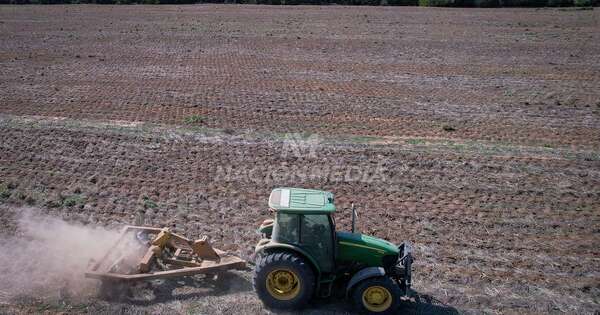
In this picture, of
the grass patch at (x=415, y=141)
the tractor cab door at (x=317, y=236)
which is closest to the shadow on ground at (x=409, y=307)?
the tractor cab door at (x=317, y=236)

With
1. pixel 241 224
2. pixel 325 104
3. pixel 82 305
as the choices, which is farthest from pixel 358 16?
pixel 82 305

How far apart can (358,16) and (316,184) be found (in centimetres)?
3110

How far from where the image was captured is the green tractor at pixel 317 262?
7.57m

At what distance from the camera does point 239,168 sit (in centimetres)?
1327

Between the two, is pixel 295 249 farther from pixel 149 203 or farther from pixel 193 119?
pixel 193 119

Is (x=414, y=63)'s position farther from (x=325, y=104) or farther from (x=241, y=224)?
(x=241, y=224)

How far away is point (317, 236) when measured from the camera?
304 inches

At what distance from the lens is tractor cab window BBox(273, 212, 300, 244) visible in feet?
25.2

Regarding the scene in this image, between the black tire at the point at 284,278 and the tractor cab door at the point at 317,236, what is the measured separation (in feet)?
0.69

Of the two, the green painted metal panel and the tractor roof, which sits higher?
the tractor roof

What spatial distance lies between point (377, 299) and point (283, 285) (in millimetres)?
1331

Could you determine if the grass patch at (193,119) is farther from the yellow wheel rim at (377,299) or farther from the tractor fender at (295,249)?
the yellow wheel rim at (377,299)

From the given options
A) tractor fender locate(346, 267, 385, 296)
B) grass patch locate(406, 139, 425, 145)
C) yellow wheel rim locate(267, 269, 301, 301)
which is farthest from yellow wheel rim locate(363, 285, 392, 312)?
grass patch locate(406, 139, 425, 145)

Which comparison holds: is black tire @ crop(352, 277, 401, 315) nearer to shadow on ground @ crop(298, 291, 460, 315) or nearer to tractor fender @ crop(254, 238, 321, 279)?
shadow on ground @ crop(298, 291, 460, 315)
